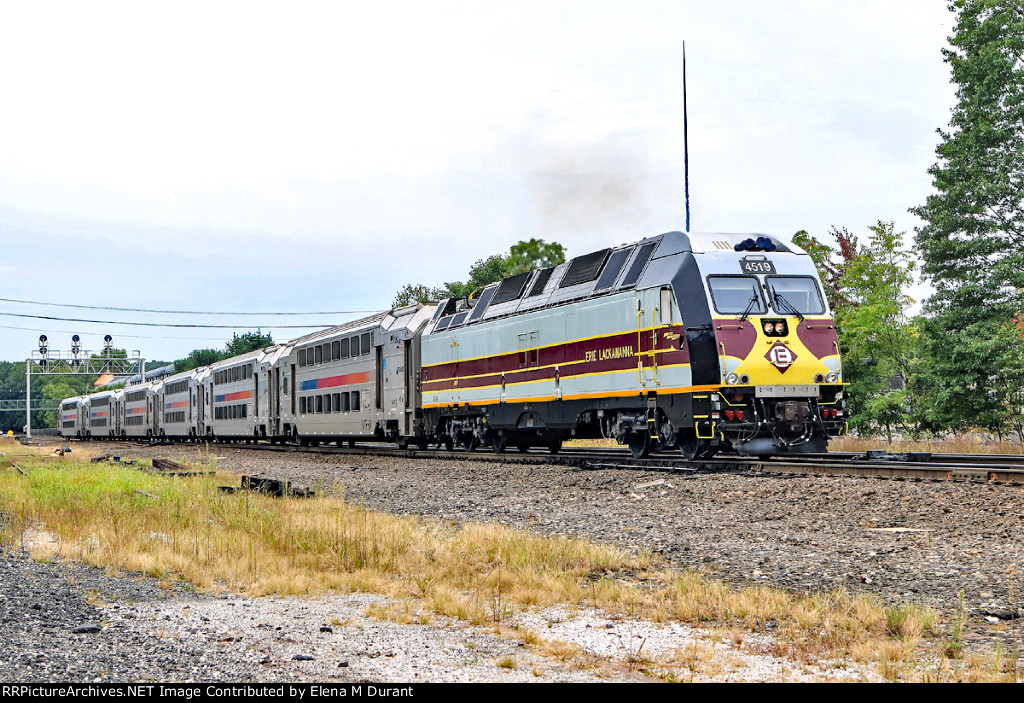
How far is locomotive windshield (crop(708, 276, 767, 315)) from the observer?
51.1ft

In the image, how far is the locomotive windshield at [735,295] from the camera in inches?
613

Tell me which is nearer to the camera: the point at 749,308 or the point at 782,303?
the point at 749,308

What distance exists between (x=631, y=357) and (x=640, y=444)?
6.91 ft

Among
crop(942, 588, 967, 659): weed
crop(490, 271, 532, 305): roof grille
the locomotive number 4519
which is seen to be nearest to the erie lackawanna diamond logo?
the locomotive number 4519

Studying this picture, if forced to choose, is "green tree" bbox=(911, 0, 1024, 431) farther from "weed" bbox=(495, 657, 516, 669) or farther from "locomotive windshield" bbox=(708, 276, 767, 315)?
"weed" bbox=(495, 657, 516, 669)

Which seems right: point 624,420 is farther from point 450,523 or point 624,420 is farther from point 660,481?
point 450,523

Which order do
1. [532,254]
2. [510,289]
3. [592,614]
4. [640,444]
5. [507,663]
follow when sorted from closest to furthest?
[507,663]
[592,614]
[640,444]
[510,289]
[532,254]

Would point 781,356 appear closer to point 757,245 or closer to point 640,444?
point 757,245

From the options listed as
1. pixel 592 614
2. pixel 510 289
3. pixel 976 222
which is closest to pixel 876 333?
pixel 976 222

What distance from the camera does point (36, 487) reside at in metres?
16.9

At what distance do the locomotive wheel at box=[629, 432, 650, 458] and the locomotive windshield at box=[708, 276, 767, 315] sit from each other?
3.32 metres

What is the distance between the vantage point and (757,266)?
1636 cm

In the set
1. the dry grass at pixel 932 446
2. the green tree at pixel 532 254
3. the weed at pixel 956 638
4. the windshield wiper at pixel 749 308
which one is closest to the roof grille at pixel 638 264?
the windshield wiper at pixel 749 308

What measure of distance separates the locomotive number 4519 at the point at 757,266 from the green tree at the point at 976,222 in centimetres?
1085
